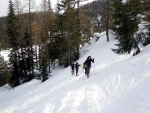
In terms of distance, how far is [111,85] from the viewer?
13758 mm

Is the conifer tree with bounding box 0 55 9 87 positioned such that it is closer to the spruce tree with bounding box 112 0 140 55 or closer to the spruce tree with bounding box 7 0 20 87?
the spruce tree with bounding box 7 0 20 87

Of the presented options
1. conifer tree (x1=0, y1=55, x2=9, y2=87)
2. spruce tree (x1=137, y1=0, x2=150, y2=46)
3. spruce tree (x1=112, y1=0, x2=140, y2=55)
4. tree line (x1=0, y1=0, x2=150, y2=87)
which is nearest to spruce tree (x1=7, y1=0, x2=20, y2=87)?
tree line (x1=0, y1=0, x2=150, y2=87)

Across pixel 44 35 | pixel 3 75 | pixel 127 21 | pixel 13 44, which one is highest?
pixel 127 21

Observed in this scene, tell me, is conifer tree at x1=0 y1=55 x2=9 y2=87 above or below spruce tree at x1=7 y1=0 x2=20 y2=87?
below

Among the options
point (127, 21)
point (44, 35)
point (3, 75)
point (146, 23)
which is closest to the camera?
point (146, 23)

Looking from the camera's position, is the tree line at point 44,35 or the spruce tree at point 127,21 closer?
the spruce tree at point 127,21

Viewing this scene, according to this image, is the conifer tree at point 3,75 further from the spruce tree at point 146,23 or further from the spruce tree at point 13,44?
the spruce tree at point 146,23

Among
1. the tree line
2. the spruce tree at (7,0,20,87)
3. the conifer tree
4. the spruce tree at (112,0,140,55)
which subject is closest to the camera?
the spruce tree at (112,0,140,55)

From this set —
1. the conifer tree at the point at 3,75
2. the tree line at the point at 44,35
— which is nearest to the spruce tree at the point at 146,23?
the tree line at the point at 44,35

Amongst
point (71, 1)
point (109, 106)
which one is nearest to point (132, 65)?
point (109, 106)

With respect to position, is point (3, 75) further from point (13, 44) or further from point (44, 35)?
point (44, 35)

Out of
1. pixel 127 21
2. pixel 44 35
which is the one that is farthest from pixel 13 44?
pixel 127 21

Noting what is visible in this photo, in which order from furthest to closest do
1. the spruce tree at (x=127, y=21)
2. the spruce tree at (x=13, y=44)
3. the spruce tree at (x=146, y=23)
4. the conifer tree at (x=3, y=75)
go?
the conifer tree at (x=3, y=75), the spruce tree at (x=13, y=44), the spruce tree at (x=127, y=21), the spruce tree at (x=146, y=23)

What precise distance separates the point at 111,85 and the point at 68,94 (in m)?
2.74
